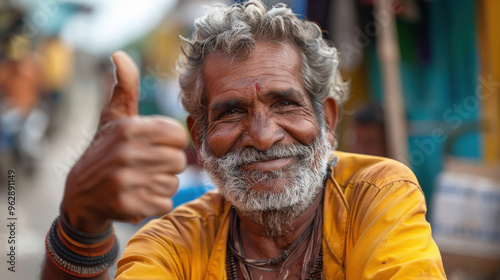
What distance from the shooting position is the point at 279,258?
238 cm

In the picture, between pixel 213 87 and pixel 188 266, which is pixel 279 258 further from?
pixel 213 87

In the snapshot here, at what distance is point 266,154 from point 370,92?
465 centimetres

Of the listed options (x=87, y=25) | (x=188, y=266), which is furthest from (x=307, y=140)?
(x=87, y=25)

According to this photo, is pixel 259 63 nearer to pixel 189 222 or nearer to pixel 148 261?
pixel 189 222

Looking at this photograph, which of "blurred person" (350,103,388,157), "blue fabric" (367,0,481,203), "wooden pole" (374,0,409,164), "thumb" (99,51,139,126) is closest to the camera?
"thumb" (99,51,139,126)

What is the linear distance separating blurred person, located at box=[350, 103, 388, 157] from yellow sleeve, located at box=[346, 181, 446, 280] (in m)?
3.23

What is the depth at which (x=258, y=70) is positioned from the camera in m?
2.36

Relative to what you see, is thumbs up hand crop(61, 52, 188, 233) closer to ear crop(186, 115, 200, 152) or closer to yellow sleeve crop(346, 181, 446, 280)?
yellow sleeve crop(346, 181, 446, 280)

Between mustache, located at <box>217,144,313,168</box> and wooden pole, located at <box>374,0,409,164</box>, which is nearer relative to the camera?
mustache, located at <box>217,144,313,168</box>

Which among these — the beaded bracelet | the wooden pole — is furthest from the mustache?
the wooden pole

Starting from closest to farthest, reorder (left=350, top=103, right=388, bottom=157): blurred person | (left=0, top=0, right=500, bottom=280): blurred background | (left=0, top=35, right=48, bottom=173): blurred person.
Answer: (left=0, top=0, right=500, bottom=280): blurred background, (left=350, top=103, right=388, bottom=157): blurred person, (left=0, top=35, right=48, bottom=173): blurred person

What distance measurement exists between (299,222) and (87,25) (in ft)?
17.3

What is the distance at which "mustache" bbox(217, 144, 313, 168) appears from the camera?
2.21 meters

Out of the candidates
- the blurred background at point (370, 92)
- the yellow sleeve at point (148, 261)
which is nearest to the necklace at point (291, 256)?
the yellow sleeve at point (148, 261)
